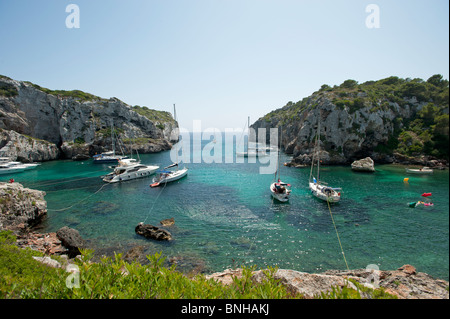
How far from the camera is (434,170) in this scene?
115 feet

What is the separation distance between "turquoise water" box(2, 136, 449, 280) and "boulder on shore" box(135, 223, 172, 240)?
1.56 feet

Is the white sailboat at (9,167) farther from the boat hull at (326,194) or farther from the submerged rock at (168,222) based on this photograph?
the boat hull at (326,194)

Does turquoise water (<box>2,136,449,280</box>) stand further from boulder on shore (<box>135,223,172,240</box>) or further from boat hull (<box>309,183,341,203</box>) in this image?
boat hull (<box>309,183,341,203</box>)

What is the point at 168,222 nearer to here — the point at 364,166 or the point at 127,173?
the point at 127,173

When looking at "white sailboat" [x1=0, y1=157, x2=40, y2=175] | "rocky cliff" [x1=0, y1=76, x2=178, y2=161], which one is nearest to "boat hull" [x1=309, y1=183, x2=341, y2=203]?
"rocky cliff" [x1=0, y1=76, x2=178, y2=161]

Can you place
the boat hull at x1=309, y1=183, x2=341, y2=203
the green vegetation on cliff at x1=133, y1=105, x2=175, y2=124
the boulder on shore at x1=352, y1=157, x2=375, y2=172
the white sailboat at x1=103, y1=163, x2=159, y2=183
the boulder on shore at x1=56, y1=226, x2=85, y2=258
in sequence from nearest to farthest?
the boulder on shore at x1=56, y1=226, x2=85, y2=258 → the boat hull at x1=309, y1=183, x2=341, y2=203 → the white sailboat at x1=103, y1=163, x2=159, y2=183 → the boulder on shore at x1=352, y1=157, x2=375, y2=172 → the green vegetation on cliff at x1=133, y1=105, x2=175, y2=124

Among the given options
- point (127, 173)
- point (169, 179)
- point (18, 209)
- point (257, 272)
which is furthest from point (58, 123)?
point (257, 272)

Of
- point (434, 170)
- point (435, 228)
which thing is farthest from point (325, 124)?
point (435, 228)

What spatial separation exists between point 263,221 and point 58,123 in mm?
72766

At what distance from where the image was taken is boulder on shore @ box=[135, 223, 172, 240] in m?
16.8

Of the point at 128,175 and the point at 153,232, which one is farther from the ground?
the point at 128,175

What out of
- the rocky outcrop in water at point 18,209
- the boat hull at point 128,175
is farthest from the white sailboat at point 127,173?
the rocky outcrop in water at point 18,209

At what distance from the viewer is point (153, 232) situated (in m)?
17.0

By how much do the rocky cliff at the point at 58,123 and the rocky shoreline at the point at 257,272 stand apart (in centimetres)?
4029
